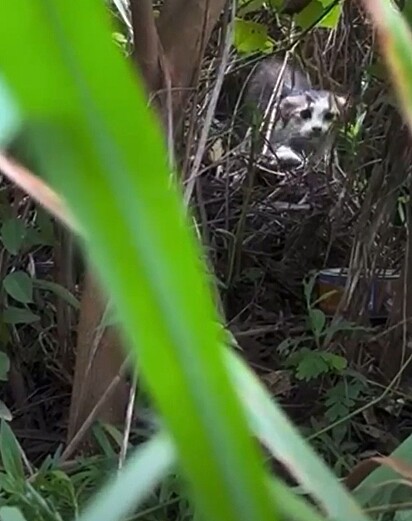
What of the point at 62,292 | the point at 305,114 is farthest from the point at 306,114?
the point at 62,292

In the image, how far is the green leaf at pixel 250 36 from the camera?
1.42 meters

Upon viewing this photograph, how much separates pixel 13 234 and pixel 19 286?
62 mm

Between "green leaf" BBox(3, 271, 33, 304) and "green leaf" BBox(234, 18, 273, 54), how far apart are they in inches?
21.6

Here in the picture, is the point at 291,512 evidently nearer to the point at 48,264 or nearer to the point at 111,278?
the point at 111,278

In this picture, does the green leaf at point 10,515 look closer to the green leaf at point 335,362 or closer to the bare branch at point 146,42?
the bare branch at point 146,42

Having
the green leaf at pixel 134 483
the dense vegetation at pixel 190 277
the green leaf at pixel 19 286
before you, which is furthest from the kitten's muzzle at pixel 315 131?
the green leaf at pixel 134 483

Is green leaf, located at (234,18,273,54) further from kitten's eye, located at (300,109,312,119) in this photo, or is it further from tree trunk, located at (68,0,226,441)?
kitten's eye, located at (300,109,312,119)

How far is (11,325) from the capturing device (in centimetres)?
121

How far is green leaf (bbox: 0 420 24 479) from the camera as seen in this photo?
752 millimetres

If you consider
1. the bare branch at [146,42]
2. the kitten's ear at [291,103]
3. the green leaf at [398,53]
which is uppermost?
the green leaf at [398,53]

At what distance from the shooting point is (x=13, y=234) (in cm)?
108

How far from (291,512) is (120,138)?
0.76ft

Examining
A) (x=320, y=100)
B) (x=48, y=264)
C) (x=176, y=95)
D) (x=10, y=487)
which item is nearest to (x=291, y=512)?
(x=10, y=487)

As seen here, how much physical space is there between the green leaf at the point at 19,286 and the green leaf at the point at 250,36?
549 mm
